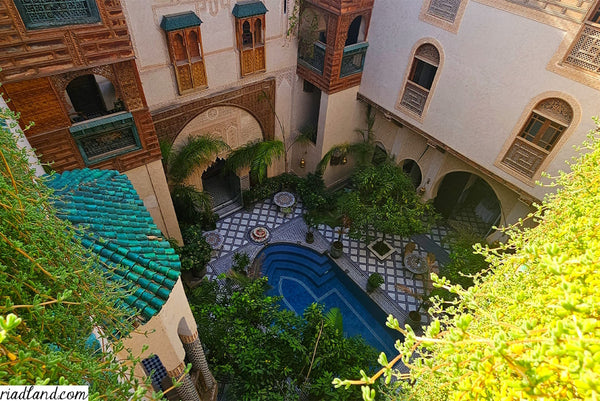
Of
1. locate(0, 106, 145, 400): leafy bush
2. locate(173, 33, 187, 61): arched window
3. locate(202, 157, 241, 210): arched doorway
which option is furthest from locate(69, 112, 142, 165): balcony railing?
locate(202, 157, 241, 210): arched doorway

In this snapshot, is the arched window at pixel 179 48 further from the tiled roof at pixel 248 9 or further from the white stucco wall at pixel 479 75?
the white stucco wall at pixel 479 75

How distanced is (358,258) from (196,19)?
7112mm

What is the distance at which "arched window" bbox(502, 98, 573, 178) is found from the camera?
6.52 m

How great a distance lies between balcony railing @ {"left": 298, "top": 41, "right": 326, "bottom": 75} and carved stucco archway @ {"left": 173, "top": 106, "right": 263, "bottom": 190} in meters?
2.02

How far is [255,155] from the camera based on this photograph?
Answer: 9.84m

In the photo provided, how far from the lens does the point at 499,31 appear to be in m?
6.68

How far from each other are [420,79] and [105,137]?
696cm

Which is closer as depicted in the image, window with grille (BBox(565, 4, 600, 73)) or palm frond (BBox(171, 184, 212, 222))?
window with grille (BBox(565, 4, 600, 73))

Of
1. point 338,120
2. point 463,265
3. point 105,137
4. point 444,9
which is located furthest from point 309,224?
point 444,9

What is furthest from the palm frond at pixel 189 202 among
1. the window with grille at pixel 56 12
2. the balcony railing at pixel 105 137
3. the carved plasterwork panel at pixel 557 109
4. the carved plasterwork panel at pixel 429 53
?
the carved plasterwork panel at pixel 557 109

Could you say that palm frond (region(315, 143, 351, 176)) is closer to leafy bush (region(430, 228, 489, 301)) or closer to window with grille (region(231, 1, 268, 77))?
window with grille (region(231, 1, 268, 77))

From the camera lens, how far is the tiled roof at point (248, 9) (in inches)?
301

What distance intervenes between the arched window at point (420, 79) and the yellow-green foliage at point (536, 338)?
5.57m

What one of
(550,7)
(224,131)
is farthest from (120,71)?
(550,7)
